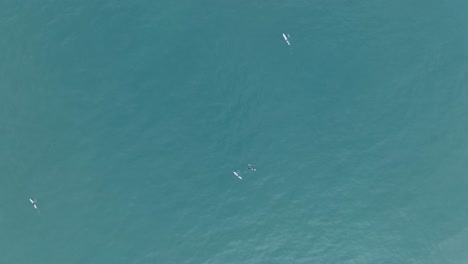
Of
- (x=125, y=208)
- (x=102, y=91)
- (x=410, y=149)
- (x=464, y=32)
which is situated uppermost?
(x=464, y=32)

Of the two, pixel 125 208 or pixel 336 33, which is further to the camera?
pixel 336 33

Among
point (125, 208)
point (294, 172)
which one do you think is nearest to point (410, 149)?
point (294, 172)

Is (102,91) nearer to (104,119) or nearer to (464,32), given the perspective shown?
(104,119)

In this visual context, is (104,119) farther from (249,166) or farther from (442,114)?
(442,114)

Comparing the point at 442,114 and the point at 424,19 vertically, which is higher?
the point at 424,19

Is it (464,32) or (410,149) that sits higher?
(464,32)

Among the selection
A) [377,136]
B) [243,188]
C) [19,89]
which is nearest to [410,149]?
[377,136]
